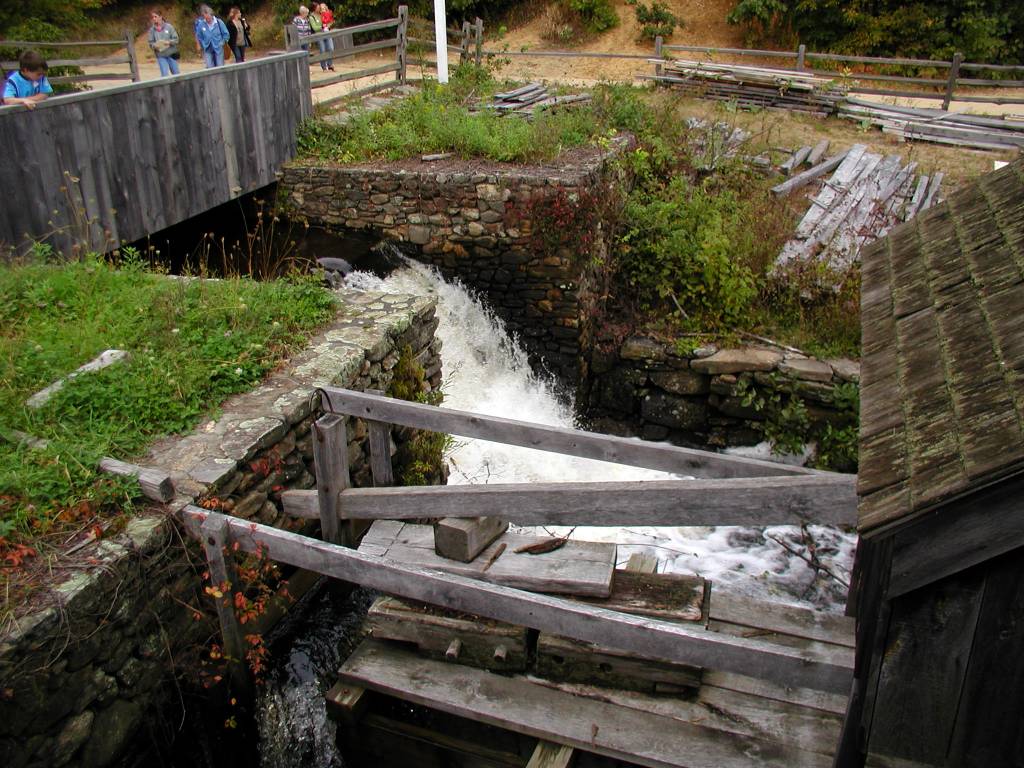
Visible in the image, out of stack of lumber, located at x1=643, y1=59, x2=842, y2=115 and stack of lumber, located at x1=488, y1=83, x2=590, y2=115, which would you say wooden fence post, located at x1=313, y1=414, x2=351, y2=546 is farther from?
stack of lumber, located at x1=643, y1=59, x2=842, y2=115

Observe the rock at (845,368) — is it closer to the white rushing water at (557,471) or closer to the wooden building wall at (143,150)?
the white rushing water at (557,471)

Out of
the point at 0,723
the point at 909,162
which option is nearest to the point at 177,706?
the point at 0,723

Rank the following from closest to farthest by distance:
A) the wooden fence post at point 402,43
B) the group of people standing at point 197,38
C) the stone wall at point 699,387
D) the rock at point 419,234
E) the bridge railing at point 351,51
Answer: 1. the stone wall at point 699,387
2. the rock at point 419,234
3. the bridge railing at point 351,51
4. the group of people standing at point 197,38
5. the wooden fence post at point 402,43

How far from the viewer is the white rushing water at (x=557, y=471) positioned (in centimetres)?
675

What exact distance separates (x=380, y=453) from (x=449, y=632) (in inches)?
58.6

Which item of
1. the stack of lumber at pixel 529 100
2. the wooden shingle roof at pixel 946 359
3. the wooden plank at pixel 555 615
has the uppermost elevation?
the stack of lumber at pixel 529 100

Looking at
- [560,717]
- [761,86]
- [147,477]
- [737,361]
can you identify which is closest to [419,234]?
[737,361]

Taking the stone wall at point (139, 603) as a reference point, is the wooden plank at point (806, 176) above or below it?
above

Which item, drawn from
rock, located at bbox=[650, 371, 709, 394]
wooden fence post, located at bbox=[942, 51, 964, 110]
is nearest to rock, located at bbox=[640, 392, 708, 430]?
rock, located at bbox=[650, 371, 709, 394]

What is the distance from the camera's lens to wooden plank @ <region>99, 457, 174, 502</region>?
154 inches

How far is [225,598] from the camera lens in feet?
13.2

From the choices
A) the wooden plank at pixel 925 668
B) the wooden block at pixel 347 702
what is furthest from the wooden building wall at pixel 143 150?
the wooden plank at pixel 925 668

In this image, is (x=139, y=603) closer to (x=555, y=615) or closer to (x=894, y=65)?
(x=555, y=615)

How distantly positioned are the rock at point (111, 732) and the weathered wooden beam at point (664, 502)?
5.76ft
